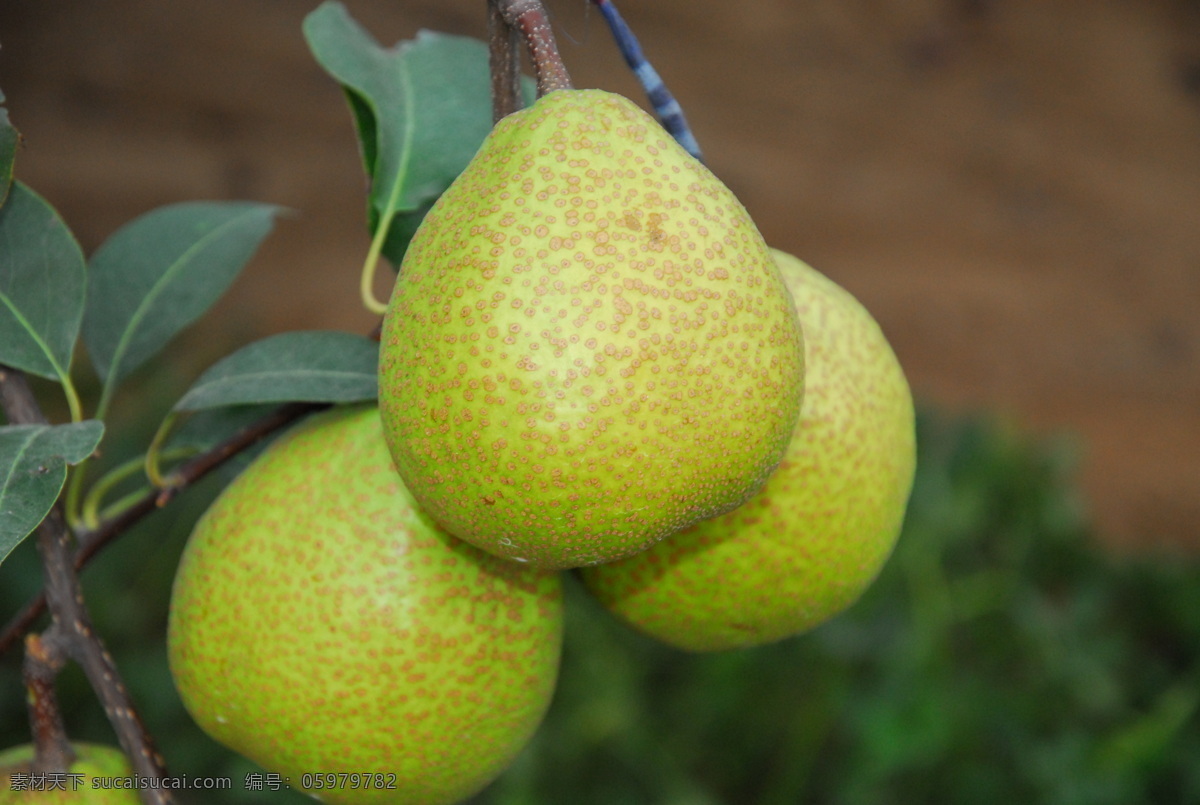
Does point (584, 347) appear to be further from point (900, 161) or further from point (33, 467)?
point (900, 161)

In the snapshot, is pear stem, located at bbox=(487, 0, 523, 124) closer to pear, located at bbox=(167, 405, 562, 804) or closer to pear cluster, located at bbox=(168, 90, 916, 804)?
pear cluster, located at bbox=(168, 90, 916, 804)

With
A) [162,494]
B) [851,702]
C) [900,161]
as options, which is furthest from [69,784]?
[900,161]

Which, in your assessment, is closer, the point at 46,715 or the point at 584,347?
the point at 584,347

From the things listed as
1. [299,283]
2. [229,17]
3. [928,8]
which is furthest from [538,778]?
[928,8]

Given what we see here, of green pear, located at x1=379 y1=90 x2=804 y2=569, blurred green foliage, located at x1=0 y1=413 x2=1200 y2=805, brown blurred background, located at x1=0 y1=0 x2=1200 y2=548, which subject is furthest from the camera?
brown blurred background, located at x1=0 y1=0 x2=1200 y2=548

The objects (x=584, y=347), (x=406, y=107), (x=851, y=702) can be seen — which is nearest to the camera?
(x=584, y=347)

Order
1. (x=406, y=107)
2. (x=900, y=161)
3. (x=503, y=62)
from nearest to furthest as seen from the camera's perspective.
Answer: (x=503, y=62) < (x=406, y=107) < (x=900, y=161)

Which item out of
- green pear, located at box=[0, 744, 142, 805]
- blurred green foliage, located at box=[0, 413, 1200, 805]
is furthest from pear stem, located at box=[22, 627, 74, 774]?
blurred green foliage, located at box=[0, 413, 1200, 805]

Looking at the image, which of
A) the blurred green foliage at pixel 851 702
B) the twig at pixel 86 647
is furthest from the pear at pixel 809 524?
the blurred green foliage at pixel 851 702
